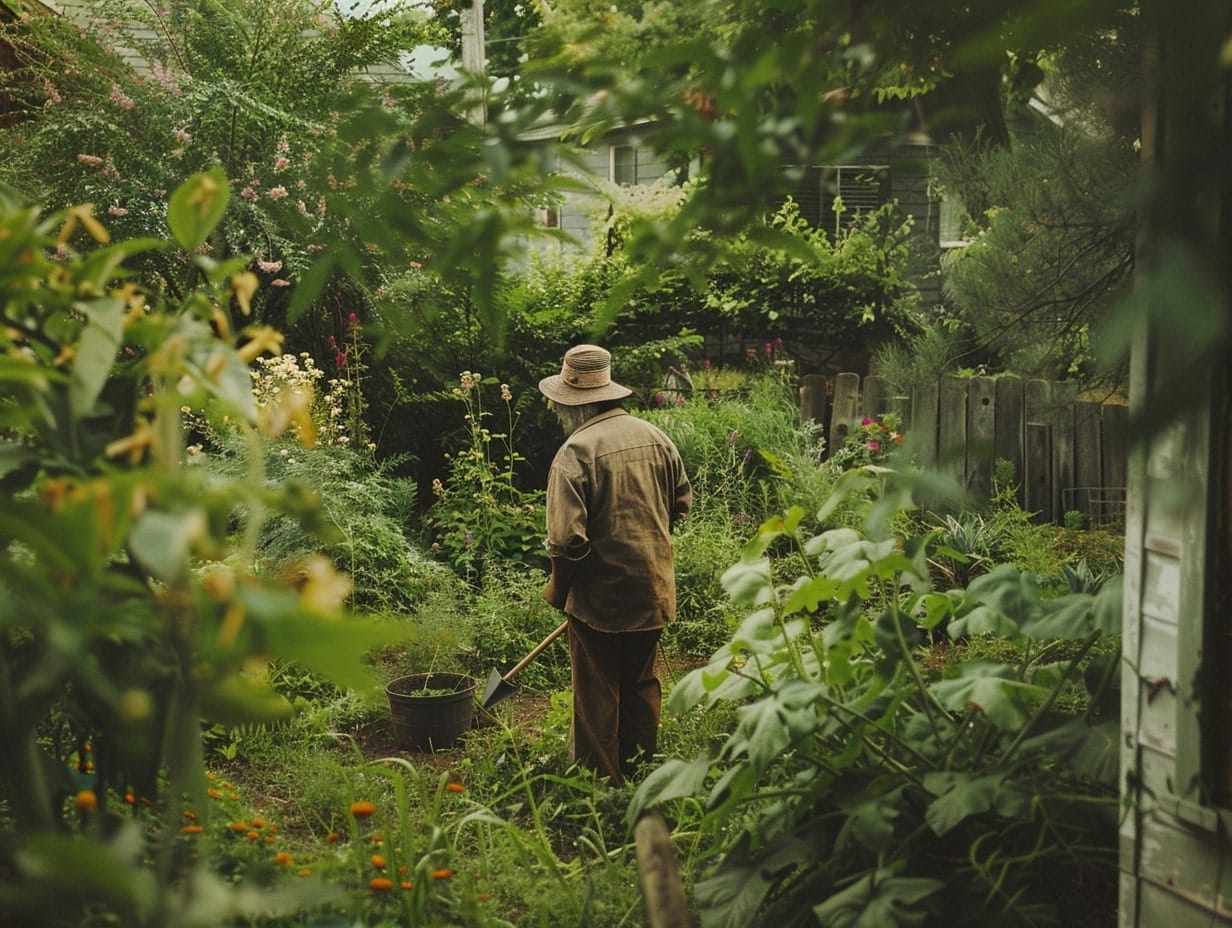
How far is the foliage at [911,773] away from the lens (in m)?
2.27

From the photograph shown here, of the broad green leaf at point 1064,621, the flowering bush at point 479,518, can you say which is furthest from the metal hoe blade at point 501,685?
the broad green leaf at point 1064,621

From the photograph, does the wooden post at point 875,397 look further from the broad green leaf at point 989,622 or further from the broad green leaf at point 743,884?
the broad green leaf at point 743,884

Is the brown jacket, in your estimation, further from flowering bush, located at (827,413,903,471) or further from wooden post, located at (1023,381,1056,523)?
wooden post, located at (1023,381,1056,523)

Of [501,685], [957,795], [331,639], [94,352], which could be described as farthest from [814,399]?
[331,639]

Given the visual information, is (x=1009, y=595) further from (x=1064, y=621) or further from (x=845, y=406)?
(x=845, y=406)

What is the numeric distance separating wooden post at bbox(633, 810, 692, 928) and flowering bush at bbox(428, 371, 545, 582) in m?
4.60

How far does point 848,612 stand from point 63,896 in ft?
6.62

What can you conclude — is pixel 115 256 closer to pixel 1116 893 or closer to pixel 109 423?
pixel 109 423

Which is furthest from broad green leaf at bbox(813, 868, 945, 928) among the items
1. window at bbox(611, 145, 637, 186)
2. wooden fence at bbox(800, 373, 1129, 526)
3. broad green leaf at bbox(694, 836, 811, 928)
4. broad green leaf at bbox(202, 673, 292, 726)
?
window at bbox(611, 145, 637, 186)

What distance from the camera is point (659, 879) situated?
1793 millimetres

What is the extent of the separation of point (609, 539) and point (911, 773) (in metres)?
2.17

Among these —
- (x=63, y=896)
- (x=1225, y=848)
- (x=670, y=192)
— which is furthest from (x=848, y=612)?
(x=670, y=192)

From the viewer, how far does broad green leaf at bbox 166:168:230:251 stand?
136 cm

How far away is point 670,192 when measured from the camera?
13.3 metres
